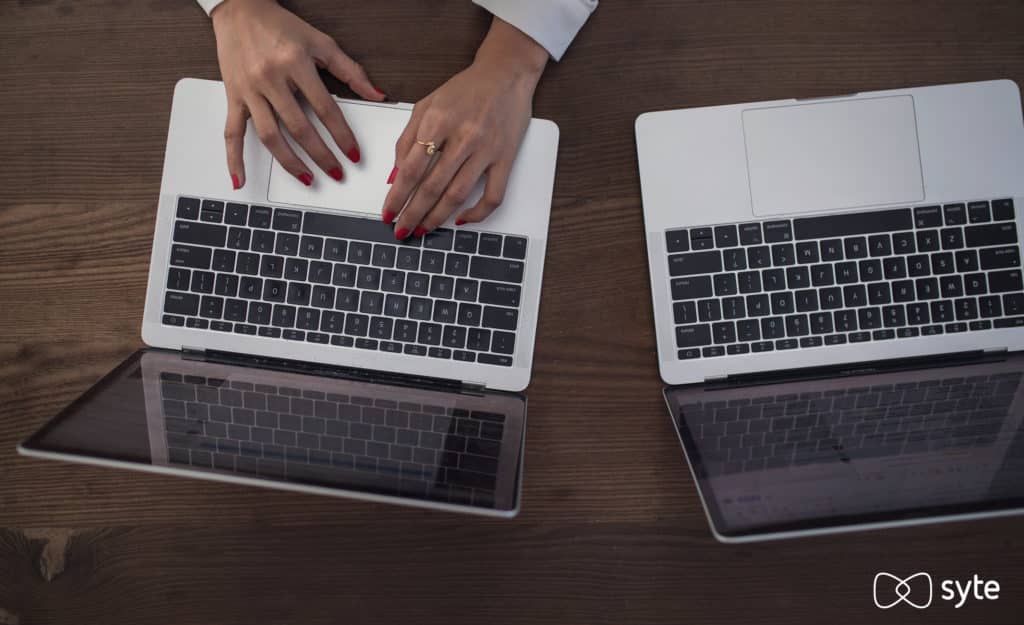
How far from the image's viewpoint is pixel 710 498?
2.08 ft

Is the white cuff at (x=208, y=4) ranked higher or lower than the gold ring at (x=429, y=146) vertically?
higher

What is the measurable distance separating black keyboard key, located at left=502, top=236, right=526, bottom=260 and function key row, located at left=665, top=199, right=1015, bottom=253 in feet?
0.57

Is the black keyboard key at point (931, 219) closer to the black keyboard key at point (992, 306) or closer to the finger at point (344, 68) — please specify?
the black keyboard key at point (992, 306)

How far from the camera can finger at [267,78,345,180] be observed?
77 centimetres

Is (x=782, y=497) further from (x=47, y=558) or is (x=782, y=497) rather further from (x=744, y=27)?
(x=47, y=558)

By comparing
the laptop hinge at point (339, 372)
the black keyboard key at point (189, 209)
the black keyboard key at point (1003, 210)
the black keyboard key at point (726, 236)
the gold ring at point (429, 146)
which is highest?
the gold ring at point (429, 146)

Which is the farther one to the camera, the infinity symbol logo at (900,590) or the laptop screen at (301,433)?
the infinity symbol logo at (900,590)

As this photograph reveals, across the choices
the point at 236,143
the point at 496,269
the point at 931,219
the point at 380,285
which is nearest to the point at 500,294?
the point at 496,269

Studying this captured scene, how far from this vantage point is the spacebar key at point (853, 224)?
29.9 inches

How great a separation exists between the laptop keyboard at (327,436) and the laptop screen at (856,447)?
0.22m

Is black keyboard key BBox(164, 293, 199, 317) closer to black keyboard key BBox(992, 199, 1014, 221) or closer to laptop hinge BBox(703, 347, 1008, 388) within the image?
laptop hinge BBox(703, 347, 1008, 388)

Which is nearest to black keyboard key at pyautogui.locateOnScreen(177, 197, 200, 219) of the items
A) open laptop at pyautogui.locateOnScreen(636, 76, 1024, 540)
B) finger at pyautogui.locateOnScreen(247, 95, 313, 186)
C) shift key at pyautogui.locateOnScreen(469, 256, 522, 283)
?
finger at pyautogui.locateOnScreen(247, 95, 313, 186)

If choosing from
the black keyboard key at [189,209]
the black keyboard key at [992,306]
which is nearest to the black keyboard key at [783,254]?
the black keyboard key at [992,306]

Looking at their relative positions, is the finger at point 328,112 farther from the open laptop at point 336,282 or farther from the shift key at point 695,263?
the shift key at point 695,263
